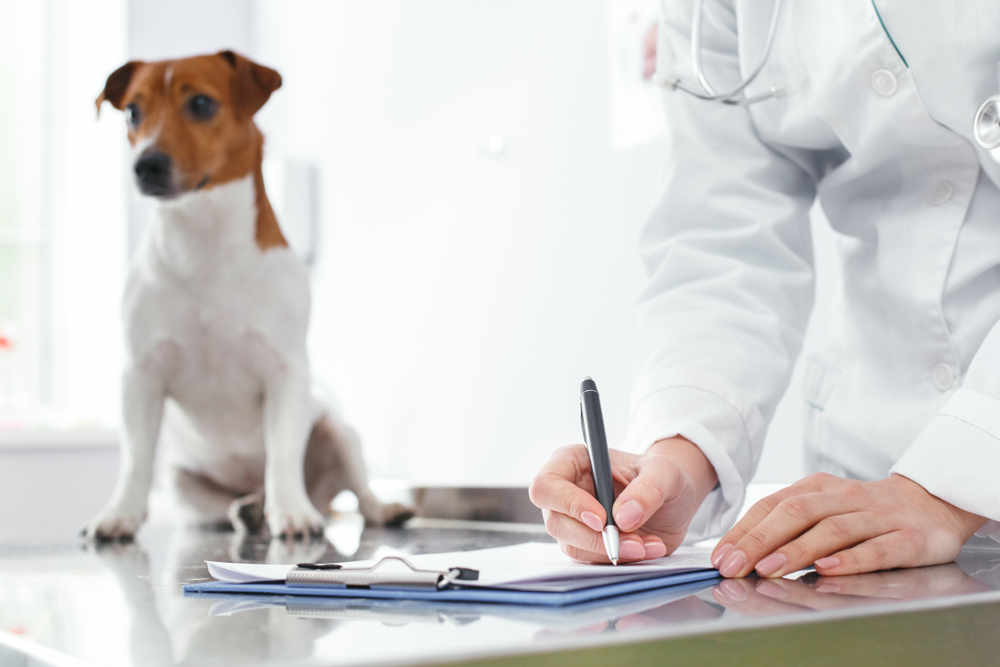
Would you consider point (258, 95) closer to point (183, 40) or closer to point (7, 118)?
point (183, 40)

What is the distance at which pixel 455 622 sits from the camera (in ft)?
1.37

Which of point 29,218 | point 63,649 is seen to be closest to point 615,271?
point 63,649

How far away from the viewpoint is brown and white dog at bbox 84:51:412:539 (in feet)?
4.54

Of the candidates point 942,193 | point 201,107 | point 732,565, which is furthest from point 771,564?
point 201,107

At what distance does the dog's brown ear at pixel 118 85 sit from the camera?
1.49 meters

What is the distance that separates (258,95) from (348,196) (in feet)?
3.89

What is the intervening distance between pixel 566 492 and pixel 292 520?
701 millimetres

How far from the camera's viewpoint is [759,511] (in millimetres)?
606

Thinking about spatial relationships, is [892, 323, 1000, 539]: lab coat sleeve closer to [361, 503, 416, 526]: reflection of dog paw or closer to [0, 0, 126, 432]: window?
[361, 503, 416, 526]: reflection of dog paw

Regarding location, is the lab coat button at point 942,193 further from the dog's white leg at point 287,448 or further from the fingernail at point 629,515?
the dog's white leg at point 287,448

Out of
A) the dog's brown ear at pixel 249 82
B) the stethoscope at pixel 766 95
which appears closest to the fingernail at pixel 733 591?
the stethoscope at pixel 766 95

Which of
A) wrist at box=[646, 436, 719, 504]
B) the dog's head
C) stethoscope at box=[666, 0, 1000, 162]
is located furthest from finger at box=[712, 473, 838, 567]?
the dog's head

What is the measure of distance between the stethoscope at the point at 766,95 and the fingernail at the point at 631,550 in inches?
12.3

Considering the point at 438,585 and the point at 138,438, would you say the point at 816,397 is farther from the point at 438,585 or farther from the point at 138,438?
the point at 138,438
